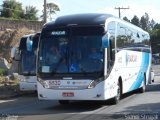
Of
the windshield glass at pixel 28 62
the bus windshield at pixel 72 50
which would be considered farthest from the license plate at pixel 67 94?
the windshield glass at pixel 28 62

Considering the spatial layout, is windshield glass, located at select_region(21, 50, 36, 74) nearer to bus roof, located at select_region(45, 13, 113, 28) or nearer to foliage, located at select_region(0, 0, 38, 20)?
bus roof, located at select_region(45, 13, 113, 28)

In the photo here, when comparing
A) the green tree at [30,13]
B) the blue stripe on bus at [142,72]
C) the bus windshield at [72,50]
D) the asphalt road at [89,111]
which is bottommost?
the asphalt road at [89,111]

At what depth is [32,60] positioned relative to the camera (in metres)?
28.4

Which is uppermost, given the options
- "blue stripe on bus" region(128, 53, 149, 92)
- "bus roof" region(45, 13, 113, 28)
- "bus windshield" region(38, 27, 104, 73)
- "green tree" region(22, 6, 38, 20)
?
"green tree" region(22, 6, 38, 20)

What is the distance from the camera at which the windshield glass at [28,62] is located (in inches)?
1110

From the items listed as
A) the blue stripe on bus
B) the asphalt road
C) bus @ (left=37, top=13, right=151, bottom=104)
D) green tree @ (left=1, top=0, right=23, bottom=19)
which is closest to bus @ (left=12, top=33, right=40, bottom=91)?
the blue stripe on bus

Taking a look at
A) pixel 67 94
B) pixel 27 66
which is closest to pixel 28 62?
pixel 27 66

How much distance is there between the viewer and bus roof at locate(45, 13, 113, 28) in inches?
777

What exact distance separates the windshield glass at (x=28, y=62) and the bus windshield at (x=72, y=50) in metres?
8.50

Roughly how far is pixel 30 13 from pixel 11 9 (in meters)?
8.50

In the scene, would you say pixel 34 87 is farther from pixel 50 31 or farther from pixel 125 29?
pixel 50 31

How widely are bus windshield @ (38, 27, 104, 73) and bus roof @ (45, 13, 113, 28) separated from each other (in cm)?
26

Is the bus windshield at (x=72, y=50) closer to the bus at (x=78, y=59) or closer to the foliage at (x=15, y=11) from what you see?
the bus at (x=78, y=59)

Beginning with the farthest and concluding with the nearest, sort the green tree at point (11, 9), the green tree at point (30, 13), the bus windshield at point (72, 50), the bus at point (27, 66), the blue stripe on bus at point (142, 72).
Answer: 1. the green tree at point (30, 13)
2. the green tree at point (11, 9)
3. the bus at point (27, 66)
4. the blue stripe on bus at point (142, 72)
5. the bus windshield at point (72, 50)
